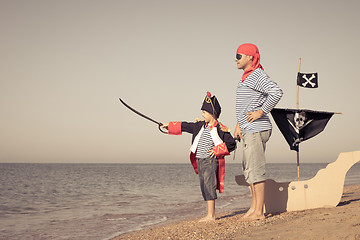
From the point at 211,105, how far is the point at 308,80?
1.78 m

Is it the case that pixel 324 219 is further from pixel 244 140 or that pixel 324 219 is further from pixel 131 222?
pixel 131 222

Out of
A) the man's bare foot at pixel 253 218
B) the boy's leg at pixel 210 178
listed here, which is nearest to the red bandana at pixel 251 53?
the boy's leg at pixel 210 178

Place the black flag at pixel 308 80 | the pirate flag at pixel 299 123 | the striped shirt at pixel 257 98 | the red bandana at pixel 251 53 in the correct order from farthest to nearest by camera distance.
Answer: the black flag at pixel 308 80
the pirate flag at pixel 299 123
the red bandana at pixel 251 53
the striped shirt at pixel 257 98

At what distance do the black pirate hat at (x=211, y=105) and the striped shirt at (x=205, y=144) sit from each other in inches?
10.2

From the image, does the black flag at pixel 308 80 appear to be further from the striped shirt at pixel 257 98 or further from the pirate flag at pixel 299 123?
the striped shirt at pixel 257 98

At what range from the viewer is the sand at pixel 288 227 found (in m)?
3.54

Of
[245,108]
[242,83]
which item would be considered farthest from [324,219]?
[242,83]

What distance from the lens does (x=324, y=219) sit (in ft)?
13.6

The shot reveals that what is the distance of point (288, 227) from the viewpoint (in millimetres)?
3930

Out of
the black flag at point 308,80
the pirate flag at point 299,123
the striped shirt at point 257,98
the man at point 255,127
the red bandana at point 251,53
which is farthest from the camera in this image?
the black flag at point 308,80

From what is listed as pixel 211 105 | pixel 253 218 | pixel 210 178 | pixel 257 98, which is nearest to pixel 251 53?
pixel 257 98

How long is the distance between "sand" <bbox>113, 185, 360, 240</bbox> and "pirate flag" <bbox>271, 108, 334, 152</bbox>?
1126mm

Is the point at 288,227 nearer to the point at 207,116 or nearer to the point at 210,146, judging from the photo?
the point at 210,146

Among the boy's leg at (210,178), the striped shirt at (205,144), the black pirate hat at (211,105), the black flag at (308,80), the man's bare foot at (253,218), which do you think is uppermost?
the black flag at (308,80)
